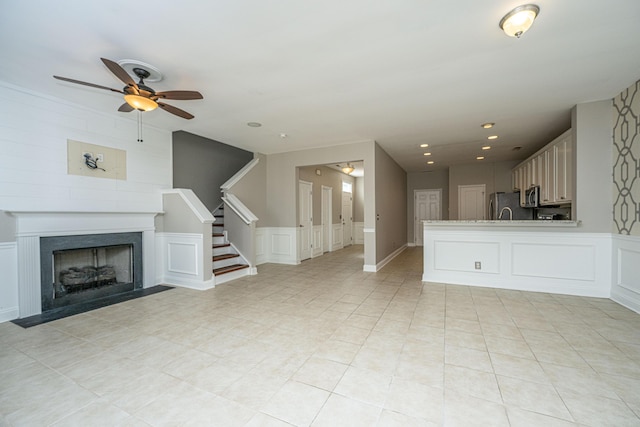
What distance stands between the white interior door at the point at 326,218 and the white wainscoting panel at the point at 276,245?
1.77 metres

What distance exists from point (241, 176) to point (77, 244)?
2.90m

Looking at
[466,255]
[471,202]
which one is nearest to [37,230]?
[466,255]

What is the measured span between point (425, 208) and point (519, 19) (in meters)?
7.85

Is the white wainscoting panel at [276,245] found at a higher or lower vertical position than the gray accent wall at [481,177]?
lower

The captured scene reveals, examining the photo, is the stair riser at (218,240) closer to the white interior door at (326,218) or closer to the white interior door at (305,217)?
the white interior door at (305,217)

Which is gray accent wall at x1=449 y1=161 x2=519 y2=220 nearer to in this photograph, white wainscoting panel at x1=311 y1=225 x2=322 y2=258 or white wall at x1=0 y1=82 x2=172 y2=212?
white wainscoting panel at x1=311 y1=225 x2=322 y2=258

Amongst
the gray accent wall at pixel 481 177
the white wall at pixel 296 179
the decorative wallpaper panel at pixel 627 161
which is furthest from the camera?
the gray accent wall at pixel 481 177

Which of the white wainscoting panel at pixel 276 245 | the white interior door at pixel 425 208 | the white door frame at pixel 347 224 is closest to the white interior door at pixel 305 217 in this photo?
the white wainscoting panel at pixel 276 245

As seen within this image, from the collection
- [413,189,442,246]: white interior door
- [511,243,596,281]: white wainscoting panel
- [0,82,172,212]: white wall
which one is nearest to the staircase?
[0,82,172,212]: white wall

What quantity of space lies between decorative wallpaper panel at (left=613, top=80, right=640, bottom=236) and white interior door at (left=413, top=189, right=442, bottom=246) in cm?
567

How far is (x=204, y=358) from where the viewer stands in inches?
86.4

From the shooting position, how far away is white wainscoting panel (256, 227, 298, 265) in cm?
628

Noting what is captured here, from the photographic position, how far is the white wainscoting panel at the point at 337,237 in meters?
8.47

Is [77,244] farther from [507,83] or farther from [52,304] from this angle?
[507,83]
